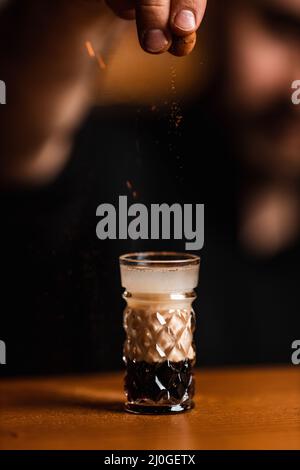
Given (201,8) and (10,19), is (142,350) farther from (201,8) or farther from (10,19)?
(10,19)

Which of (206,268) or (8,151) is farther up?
(8,151)

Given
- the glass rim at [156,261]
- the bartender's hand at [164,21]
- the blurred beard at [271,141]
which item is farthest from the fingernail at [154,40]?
the blurred beard at [271,141]

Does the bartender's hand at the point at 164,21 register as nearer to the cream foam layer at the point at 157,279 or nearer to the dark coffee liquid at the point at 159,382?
the cream foam layer at the point at 157,279

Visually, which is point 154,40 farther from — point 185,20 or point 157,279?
point 157,279

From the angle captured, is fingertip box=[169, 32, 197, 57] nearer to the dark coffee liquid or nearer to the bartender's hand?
the bartender's hand

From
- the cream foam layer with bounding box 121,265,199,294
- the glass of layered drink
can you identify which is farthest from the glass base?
the cream foam layer with bounding box 121,265,199,294

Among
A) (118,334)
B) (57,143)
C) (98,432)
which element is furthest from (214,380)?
(57,143)
